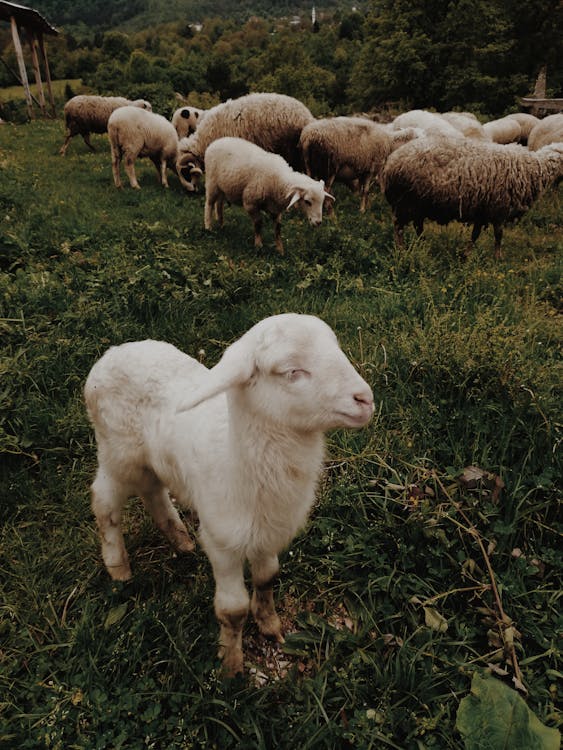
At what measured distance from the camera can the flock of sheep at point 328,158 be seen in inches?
234

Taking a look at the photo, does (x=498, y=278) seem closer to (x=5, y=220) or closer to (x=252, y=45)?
(x=5, y=220)

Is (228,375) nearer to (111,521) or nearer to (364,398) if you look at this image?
(364,398)

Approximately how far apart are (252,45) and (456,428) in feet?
241

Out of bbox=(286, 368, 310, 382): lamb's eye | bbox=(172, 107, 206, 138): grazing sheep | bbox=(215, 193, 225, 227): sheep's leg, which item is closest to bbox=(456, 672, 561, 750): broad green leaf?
bbox=(286, 368, 310, 382): lamb's eye

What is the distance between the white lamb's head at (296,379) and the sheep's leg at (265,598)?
0.79 metres

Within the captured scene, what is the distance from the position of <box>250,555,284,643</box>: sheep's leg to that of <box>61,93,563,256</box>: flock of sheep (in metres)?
5.02

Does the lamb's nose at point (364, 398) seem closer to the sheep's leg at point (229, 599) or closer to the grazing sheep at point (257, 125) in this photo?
the sheep's leg at point (229, 599)

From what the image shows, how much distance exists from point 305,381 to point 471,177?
5.63 metres

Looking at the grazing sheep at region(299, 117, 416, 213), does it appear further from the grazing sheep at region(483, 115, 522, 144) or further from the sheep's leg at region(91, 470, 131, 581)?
the sheep's leg at region(91, 470, 131, 581)

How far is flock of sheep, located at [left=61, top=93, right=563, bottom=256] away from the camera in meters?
5.94

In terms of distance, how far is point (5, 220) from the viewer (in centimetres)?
543

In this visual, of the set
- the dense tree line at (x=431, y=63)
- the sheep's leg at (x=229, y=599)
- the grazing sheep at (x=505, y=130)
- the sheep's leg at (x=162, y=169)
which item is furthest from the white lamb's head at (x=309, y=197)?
the dense tree line at (x=431, y=63)

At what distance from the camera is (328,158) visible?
858 centimetres

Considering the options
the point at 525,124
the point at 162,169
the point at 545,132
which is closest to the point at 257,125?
the point at 162,169
